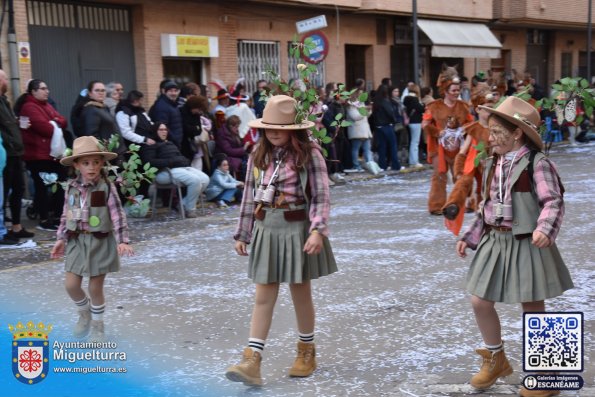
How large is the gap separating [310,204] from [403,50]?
2113cm

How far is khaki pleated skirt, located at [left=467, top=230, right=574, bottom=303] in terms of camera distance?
14.3ft

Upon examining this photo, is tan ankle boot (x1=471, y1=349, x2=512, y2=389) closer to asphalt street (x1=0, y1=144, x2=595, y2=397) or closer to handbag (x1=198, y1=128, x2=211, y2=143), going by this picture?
asphalt street (x1=0, y1=144, x2=595, y2=397)

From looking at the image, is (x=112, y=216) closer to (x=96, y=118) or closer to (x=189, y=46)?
(x=96, y=118)

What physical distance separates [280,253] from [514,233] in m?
1.31

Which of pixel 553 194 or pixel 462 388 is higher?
pixel 553 194

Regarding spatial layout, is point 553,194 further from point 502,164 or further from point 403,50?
point 403,50

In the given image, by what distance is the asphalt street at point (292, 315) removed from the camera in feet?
15.8

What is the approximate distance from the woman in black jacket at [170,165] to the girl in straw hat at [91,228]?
5.70m

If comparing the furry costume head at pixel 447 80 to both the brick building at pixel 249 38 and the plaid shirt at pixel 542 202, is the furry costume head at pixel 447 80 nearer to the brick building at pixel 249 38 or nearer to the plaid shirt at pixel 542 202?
the brick building at pixel 249 38

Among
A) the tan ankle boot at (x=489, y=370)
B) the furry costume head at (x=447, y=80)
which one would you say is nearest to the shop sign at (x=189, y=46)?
the furry costume head at (x=447, y=80)

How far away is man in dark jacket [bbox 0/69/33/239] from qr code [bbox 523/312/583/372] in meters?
7.04

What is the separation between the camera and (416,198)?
13008 millimetres

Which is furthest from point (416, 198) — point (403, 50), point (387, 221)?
point (403, 50)

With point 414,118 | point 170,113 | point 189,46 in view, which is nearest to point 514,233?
point 170,113
